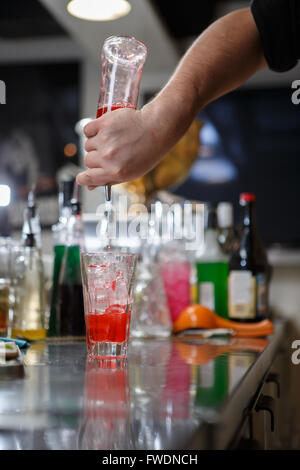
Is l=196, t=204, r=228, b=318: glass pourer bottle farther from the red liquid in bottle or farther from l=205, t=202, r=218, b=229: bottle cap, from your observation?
the red liquid in bottle

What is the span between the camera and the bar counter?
378mm

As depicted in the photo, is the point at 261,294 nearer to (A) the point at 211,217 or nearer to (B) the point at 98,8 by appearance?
(A) the point at 211,217

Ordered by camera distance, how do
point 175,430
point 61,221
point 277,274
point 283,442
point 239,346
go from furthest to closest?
point 277,274
point 283,442
point 61,221
point 239,346
point 175,430

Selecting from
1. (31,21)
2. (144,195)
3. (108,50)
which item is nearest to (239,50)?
(108,50)

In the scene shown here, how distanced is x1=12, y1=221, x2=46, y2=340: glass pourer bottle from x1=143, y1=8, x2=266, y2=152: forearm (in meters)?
0.32

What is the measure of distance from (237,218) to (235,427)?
3115 millimetres

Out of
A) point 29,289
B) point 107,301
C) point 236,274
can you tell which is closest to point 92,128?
point 107,301

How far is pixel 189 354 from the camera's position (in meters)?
0.81

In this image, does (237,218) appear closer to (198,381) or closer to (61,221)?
(61,221)

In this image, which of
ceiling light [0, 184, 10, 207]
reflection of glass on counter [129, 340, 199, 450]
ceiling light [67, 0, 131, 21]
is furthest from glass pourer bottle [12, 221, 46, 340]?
ceiling light [67, 0, 131, 21]

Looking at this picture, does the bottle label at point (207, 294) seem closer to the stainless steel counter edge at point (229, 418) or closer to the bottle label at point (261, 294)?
the bottle label at point (261, 294)

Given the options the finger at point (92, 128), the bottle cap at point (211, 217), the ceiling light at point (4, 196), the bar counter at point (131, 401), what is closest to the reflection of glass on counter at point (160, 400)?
the bar counter at point (131, 401)

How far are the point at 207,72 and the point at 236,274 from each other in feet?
1.73

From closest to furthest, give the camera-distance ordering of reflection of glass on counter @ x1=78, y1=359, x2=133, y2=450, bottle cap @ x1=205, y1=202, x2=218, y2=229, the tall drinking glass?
reflection of glass on counter @ x1=78, y1=359, x2=133, y2=450
the tall drinking glass
bottle cap @ x1=205, y1=202, x2=218, y2=229
